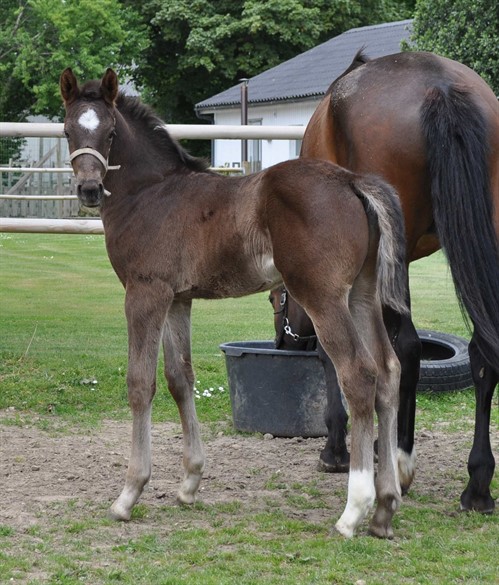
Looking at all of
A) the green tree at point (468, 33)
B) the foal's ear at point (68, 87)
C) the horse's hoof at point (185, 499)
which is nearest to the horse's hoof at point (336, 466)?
the horse's hoof at point (185, 499)

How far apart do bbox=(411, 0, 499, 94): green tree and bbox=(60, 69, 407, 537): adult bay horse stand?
11.0 metres

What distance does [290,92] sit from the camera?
3169 cm

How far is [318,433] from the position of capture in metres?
→ 6.57

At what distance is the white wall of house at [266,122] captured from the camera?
30.4 meters

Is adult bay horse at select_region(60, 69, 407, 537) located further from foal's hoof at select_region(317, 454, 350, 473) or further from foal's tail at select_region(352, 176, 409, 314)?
foal's hoof at select_region(317, 454, 350, 473)

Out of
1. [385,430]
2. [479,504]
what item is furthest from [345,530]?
[479,504]

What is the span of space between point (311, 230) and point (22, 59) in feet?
101

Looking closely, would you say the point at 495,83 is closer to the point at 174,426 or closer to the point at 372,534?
the point at 174,426

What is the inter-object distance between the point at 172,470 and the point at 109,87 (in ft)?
7.46

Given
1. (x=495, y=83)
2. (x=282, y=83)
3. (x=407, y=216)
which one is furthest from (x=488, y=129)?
(x=282, y=83)

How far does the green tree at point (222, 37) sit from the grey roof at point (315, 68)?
2010mm

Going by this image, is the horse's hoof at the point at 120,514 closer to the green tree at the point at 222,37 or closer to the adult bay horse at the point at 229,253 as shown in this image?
the adult bay horse at the point at 229,253

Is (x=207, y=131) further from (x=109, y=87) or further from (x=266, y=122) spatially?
(x=266, y=122)

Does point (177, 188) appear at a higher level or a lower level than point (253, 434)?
higher
